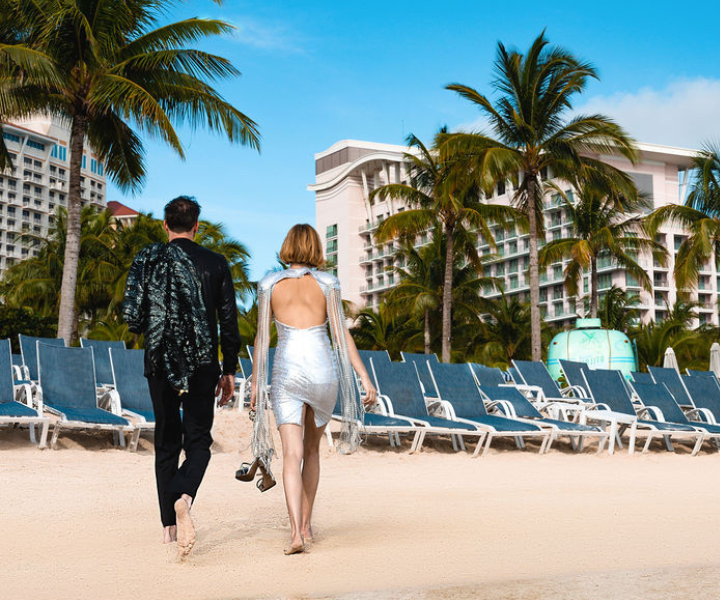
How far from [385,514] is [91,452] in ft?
13.0

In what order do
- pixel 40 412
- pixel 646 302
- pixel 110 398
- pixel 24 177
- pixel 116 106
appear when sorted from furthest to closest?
pixel 24 177
pixel 646 302
pixel 116 106
pixel 110 398
pixel 40 412

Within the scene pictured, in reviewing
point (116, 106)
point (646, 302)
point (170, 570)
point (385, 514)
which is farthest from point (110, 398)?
point (646, 302)

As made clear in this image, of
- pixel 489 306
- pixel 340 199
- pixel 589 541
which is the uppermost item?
pixel 340 199

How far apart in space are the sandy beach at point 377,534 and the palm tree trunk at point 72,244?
7.82 metres

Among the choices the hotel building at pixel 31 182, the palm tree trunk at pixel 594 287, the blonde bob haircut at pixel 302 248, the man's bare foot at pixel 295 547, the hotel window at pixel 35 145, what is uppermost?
the hotel window at pixel 35 145

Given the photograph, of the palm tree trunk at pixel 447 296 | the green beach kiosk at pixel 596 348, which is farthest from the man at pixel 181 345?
the green beach kiosk at pixel 596 348

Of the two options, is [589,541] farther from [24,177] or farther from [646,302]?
[24,177]

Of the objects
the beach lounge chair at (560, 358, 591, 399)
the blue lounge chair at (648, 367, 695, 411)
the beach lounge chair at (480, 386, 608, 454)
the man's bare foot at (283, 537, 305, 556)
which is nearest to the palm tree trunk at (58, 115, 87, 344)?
the beach lounge chair at (480, 386, 608, 454)

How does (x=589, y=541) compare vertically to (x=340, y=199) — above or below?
below

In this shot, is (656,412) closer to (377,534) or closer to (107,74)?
(377,534)

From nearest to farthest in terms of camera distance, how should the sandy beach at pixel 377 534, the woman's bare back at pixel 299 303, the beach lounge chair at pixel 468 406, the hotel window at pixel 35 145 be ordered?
the sandy beach at pixel 377 534 < the woman's bare back at pixel 299 303 < the beach lounge chair at pixel 468 406 < the hotel window at pixel 35 145

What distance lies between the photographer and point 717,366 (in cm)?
1975

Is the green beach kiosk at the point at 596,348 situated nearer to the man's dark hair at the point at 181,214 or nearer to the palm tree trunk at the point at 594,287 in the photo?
the palm tree trunk at the point at 594,287

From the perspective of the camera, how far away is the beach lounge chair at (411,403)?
9312mm
